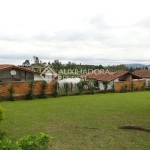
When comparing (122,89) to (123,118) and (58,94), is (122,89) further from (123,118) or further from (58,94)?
(123,118)

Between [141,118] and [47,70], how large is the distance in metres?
14.8

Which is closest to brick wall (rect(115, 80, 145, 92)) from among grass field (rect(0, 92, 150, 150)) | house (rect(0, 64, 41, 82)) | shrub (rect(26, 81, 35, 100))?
house (rect(0, 64, 41, 82))

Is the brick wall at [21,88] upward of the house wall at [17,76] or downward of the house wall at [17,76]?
downward

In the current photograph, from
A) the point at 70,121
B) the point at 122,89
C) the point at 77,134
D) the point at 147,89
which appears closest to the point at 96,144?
the point at 77,134

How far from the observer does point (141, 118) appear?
8.08 metres

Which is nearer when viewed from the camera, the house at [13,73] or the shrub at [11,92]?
the shrub at [11,92]

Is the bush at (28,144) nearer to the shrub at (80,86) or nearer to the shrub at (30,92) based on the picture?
the shrub at (30,92)

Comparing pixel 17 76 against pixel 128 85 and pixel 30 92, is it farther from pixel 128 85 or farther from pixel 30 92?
pixel 128 85

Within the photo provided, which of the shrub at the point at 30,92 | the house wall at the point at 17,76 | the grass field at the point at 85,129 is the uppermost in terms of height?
the house wall at the point at 17,76

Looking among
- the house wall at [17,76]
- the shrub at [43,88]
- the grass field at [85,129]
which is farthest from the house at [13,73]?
the grass field at [85,129]

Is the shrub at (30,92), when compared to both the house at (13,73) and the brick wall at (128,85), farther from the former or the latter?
the brick wall at (128,85)

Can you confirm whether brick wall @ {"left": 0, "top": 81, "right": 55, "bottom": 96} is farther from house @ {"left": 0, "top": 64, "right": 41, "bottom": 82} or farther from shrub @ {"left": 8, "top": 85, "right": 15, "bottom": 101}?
house @ {"left": 0, "top": 64, "right": 41, "bottom": 82}

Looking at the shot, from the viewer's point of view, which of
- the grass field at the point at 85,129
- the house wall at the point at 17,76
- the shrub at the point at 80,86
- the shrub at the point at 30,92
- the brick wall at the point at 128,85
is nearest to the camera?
the grass field at the point at 85,129

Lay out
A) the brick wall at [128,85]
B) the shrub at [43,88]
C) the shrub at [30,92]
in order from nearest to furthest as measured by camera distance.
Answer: the shrub at [30,92] < the shrub at [43,88] < the brick wall at [128,85]
